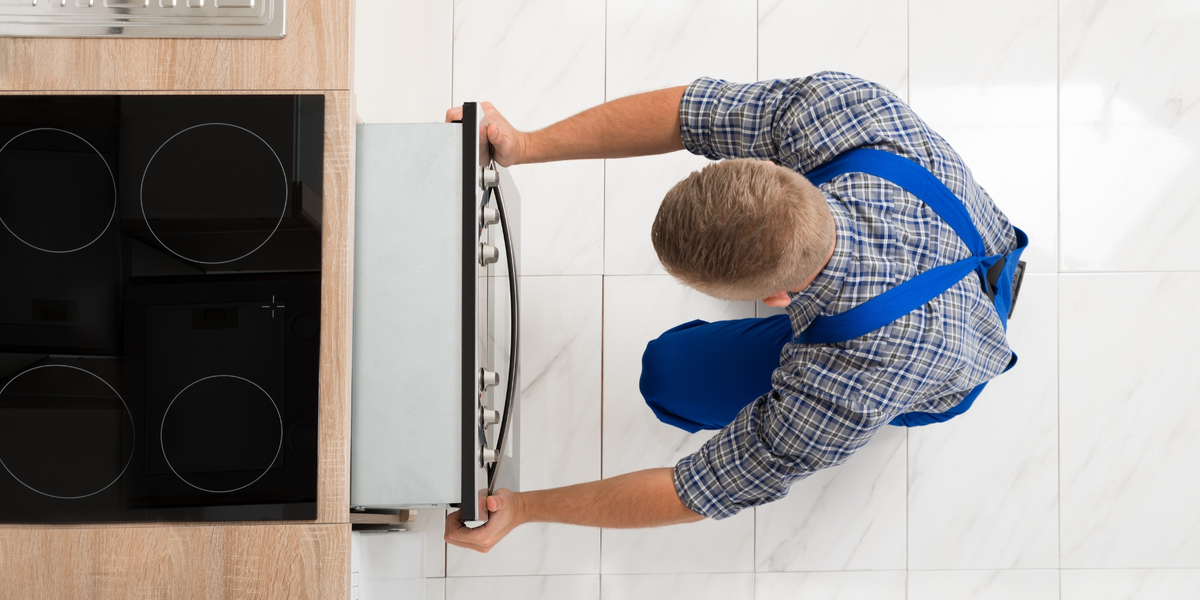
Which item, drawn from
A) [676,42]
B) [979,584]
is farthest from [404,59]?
[979,584]

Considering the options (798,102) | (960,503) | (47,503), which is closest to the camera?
(47,503)

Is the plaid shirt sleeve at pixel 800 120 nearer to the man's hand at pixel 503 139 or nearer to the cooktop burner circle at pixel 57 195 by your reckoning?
the man's hand at pixel 503 139

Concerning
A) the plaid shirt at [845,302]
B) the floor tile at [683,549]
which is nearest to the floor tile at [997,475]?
the floor tile at [683,549]

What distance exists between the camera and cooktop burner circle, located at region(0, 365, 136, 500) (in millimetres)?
850

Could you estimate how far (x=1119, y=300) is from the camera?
1694 mm

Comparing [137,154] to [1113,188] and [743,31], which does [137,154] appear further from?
[1113,188]

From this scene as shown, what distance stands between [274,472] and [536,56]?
1245mm

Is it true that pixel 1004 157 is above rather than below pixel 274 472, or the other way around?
above

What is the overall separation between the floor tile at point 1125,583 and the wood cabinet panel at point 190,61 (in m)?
2.06

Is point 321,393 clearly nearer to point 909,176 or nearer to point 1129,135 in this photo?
point 909,176

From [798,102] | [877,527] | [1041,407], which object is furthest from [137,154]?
[1041,407]

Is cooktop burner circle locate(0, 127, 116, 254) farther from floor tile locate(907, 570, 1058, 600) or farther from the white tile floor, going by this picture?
floor tile locate(907, 570, 1058, 600)

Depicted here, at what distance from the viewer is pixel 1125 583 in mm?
1694

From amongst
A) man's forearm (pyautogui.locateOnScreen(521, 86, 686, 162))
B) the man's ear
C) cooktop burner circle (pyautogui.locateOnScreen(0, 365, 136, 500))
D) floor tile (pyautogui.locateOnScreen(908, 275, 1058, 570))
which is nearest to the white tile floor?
floor tile (pyautogui.locateOnScreen(908, 275, 1058, 570))
